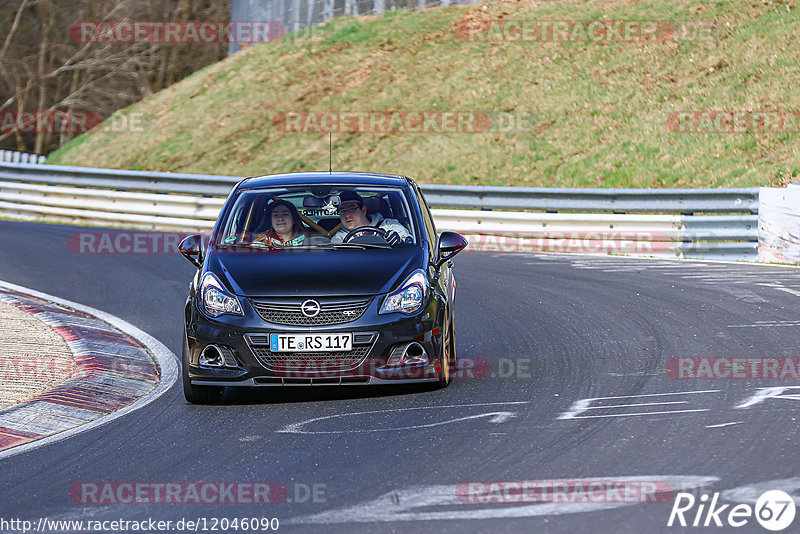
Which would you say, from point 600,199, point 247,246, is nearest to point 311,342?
point 247,246

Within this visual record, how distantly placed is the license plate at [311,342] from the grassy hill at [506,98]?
1478 centimetres

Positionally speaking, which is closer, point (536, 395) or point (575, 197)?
point (536, 395)

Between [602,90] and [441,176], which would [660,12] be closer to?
[602,90]

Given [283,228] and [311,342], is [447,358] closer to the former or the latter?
[311,342]

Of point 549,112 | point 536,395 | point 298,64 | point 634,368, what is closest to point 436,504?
point 536,395

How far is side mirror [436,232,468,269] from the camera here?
28.6 ft

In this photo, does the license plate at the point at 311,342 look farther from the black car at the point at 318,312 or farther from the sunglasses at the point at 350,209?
the sunglasses at the point at 350,209

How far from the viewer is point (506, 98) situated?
2897cm

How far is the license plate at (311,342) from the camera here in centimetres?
772

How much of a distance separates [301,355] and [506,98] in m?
22.0

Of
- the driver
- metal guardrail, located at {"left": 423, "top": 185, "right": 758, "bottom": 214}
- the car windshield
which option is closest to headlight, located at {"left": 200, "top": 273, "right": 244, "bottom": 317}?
the car windshield

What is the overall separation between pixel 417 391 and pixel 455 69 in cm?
2395

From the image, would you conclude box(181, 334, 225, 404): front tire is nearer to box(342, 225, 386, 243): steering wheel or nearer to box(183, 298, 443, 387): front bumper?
box(183, 298, 443, 387): front bumper

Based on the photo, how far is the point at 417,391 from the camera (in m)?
8.34
